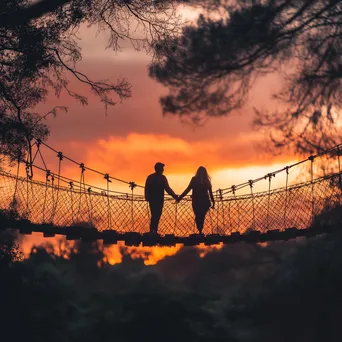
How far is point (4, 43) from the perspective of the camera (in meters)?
7.31

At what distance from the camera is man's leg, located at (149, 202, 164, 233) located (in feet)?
27.2

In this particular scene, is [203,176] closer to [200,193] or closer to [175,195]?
[200,193]

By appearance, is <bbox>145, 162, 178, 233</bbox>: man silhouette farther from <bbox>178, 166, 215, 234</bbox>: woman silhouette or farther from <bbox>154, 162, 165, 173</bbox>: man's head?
<bbox>178, 166, 215, 234</bbox>: woman silhouette

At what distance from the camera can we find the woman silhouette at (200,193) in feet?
27.5

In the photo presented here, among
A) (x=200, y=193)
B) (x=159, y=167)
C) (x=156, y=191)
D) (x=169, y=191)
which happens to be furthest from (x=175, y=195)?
(x=159, y=167)

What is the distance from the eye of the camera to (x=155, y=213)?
8320 millimetres

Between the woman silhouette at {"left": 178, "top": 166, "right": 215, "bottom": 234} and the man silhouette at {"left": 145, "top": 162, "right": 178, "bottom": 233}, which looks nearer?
the man silhouette at {"left": 145, "top": 162, "right": 178, "bottom": 233}

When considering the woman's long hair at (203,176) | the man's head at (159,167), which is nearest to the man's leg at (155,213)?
the man's head at (159,167)

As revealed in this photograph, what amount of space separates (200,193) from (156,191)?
65 cm

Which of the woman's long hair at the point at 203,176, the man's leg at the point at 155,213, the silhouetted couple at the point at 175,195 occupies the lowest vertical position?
the man's leg at the point at 155,213

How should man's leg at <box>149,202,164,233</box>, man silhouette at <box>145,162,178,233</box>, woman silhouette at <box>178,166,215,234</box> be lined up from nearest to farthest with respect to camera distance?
man silhouette at <box>145,162,178,233</box> → man's leg at <box>149,202,164,233</box> → woman silhouette at <box>178,166,215,234</box>

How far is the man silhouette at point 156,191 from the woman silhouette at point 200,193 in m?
0.39

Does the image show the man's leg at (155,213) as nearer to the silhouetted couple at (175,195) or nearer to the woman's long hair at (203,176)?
the silhouetted couple at (175,195)

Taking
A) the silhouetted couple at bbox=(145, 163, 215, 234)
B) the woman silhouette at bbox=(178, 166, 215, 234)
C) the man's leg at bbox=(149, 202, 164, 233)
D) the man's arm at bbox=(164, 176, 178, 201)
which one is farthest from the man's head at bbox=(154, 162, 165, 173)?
the woman silhouette at bbox=(178, 166, 215, 234)
